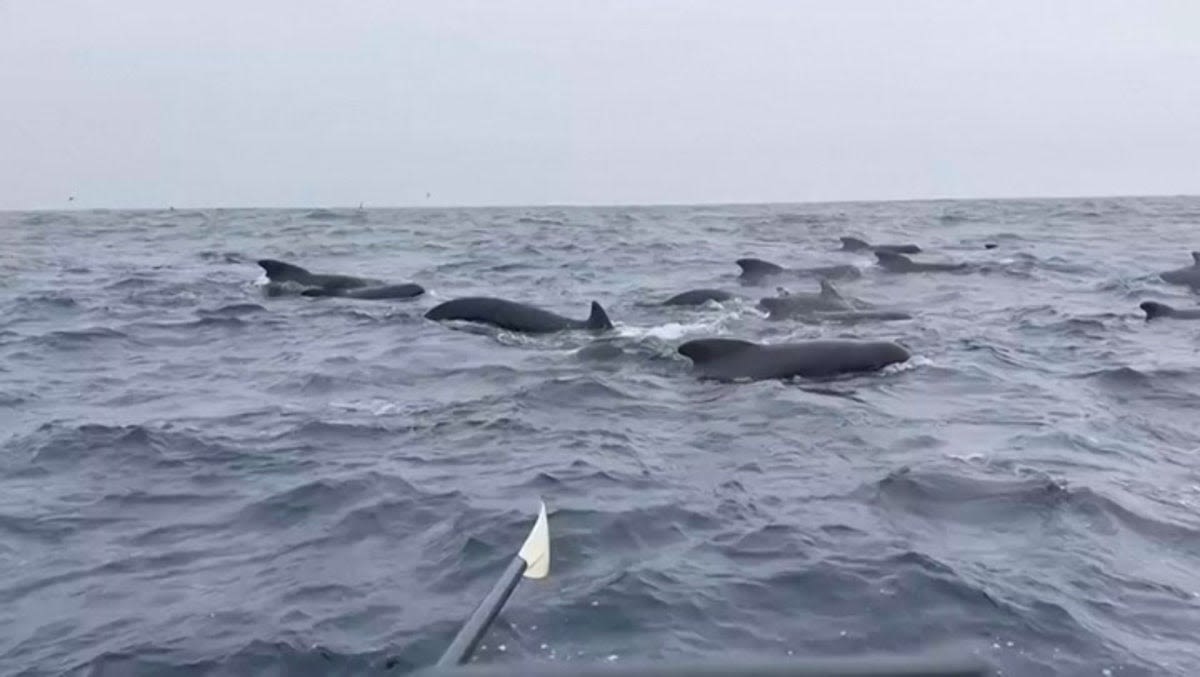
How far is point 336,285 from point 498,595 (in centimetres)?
2019

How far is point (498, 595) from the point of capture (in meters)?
5.12

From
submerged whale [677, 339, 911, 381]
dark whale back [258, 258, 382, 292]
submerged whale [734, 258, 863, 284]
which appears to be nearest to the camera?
submerged whale [677, 339, 911, 381]

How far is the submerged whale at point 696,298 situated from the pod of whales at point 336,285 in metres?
5.27

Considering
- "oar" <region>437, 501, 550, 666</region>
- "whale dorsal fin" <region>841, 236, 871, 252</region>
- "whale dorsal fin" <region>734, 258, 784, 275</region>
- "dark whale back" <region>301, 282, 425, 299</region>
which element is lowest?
"dark whale back" <region>301, 282, 425, 299</region>

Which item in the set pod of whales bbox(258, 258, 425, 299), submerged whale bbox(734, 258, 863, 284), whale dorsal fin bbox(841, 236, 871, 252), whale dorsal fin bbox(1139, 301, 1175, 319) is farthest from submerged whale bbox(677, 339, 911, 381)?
whale dorsal fin bbox(841, 236, 871, 252)

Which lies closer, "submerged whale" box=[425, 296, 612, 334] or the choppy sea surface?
the choppy sea surface

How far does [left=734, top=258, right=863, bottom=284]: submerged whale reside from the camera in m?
25.9

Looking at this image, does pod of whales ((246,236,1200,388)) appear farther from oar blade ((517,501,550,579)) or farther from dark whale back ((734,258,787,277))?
oar blade ((517,501,550,579))

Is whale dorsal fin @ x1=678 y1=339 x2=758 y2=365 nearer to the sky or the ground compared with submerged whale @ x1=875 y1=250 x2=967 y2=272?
nearer to the sky

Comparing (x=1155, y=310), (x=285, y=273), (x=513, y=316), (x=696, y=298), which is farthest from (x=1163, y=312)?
(x=285, y=273)

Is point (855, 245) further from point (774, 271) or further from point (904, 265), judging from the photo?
point (774, 271)

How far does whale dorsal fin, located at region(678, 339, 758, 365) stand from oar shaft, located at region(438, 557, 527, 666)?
867cm

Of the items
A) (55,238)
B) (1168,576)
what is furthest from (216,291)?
(55,238)

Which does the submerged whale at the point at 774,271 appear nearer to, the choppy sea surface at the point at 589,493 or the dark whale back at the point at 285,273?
the choppy sea surface at the point at 589,493
